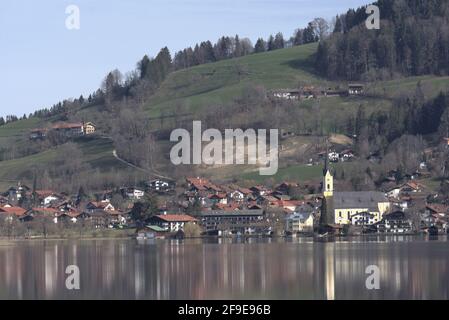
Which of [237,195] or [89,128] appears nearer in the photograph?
[237,195]

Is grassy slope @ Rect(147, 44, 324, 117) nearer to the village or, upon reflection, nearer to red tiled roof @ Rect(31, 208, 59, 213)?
the village

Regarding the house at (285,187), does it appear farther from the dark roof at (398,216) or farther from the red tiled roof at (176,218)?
the dark roof at (398,216)

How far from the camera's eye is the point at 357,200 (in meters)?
89.9

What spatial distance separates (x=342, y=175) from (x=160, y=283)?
207ft

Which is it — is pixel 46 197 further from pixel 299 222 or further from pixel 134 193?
pixel 299 222

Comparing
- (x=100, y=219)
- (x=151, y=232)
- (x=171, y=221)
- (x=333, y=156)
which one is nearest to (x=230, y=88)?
(x=333, y=156)

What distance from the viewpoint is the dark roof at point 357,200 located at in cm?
8950

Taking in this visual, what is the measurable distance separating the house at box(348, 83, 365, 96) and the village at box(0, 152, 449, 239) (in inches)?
1281

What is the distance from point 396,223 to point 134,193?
25.7 metres

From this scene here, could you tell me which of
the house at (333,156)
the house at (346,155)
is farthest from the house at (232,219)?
the house at (346,155)

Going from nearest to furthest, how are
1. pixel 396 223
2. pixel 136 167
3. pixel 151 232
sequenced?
pixel 151 232 → pixel 396 223 → pixel 136 167

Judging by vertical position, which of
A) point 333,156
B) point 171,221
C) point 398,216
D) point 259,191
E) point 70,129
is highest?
point 70,129

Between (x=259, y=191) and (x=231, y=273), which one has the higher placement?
(x=231, y=273)
